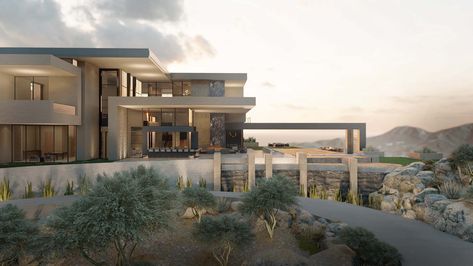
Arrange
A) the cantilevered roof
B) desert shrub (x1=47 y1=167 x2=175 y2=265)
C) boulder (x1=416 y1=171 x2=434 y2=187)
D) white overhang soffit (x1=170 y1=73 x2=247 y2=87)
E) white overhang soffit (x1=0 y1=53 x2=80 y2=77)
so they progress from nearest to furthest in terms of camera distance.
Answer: desert shrub (x1=47 y1=167 x2=175 y2=265)
boulder (x1=416 y1=171 x2=434 y2=187)
white overhang soffit (x1=0 y1=53 x2=80 y2=77)
the cantilevered roof
white overhang soffit (x1=170 y1=73 x2=247 y2=87)

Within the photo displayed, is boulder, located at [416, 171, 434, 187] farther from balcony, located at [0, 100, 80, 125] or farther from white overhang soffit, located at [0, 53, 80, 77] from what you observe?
white overhang soffit, located at [0, 53, 80, 77]

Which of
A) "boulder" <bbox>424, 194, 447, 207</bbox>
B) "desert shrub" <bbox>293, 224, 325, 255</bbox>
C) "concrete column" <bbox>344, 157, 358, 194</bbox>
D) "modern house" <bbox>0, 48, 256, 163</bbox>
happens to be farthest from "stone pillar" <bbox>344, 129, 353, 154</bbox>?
"desert shrub" <bbox>293, 224, 325, 255</bbox>

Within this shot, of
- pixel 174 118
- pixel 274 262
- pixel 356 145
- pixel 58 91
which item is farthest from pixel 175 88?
pixel 274 262

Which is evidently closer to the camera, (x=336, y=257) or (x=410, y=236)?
(x=336, y=257)

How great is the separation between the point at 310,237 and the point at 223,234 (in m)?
3.63

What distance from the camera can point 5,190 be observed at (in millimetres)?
15570

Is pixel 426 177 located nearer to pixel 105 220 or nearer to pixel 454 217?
pixel 454 217

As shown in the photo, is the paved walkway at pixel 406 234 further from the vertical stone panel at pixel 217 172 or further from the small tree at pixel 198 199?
the vertical stone panel at pixel 217 172

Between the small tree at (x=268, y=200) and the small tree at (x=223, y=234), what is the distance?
3.55 feet

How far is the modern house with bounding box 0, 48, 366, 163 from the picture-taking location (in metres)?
21.1

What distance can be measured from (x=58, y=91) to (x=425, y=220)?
26.5 m

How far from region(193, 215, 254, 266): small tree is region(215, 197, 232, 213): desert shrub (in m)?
3.66

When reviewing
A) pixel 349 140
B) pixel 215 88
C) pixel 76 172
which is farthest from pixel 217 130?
pixel 76 172

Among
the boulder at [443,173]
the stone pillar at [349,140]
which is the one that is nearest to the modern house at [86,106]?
the stone pillar at [349,140]
